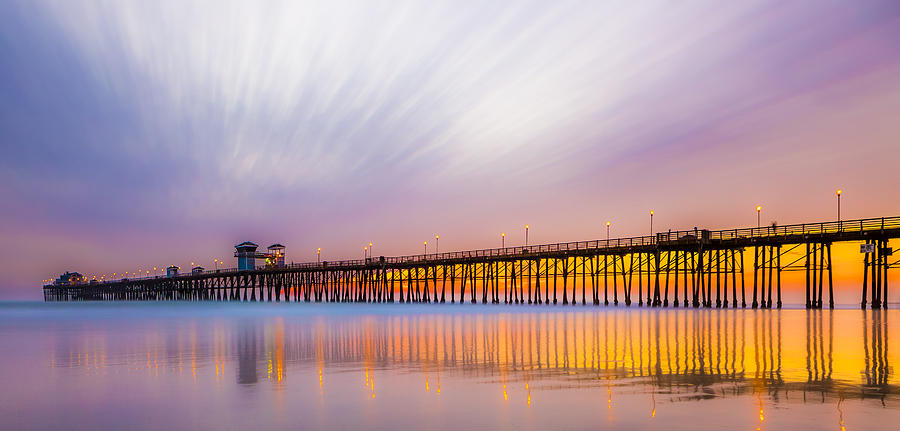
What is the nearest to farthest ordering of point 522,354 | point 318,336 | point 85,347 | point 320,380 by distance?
point 320,380, point 522,354, point 85,347, point 318,336

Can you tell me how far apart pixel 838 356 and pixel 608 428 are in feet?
30.7

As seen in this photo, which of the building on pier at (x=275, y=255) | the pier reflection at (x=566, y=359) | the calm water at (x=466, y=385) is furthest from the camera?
the building on pier at (x=275, y=255)

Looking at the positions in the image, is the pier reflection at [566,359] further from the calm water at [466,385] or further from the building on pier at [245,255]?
the building on pier at [245,255]

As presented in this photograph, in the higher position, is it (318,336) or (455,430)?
(455,430)

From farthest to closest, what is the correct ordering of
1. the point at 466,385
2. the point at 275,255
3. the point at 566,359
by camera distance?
the point at 275,255, the point at 566,359, the point at 466,385

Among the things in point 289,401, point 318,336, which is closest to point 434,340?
point 318,336

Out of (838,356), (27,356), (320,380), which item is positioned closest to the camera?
(320,380)

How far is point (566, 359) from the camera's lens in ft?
46.4

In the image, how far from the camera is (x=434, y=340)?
66.0 feet

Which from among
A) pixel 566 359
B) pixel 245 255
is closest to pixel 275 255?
pixel 245 255

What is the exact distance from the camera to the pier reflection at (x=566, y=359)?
34.0 ft

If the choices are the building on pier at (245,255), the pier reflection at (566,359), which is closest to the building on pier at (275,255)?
the building on pier at (245,255)

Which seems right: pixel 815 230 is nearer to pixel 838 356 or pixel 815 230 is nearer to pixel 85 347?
pixel 838 356

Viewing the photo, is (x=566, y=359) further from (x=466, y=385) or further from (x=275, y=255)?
(x=275, y=255)
